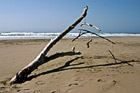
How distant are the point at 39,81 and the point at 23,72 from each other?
57 centimetres

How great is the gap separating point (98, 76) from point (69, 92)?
1198 millimetres

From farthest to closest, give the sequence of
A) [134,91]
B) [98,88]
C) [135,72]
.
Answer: [135,72] < [98,88] < [134,91]

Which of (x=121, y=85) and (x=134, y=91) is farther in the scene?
(x=121, y=85)

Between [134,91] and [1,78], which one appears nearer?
[134,91]

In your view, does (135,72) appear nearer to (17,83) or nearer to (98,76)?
(98,76)

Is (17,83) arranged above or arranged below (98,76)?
below

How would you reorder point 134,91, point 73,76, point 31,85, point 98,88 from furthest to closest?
point 73,76, point 31,85, point 98,88, point 134,91

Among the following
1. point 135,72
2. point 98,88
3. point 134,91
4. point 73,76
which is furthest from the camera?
point 135,72

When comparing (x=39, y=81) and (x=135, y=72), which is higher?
(x=135, y=72)

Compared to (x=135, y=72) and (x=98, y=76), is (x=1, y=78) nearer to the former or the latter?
(x=98, y=76)

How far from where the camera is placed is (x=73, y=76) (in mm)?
3564

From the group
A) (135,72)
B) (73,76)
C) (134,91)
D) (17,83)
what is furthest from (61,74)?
(135,72)

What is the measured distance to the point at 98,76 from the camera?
350 cm

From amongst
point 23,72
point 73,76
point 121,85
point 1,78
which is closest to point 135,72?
point 121,85
